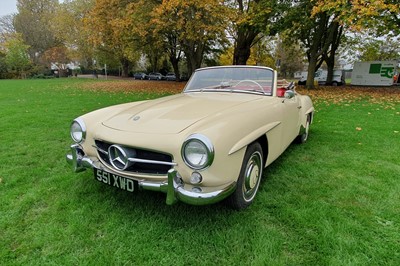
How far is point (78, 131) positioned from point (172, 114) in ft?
3.36

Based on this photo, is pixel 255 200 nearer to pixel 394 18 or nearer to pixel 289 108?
pixel 289 108

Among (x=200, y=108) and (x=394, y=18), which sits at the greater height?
(x=394, y=18)

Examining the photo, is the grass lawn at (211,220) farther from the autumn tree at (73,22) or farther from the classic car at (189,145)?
the autumn tree at (73,22)

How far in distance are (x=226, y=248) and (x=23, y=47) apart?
45781 mm

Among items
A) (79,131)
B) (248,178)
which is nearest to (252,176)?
(248,178)

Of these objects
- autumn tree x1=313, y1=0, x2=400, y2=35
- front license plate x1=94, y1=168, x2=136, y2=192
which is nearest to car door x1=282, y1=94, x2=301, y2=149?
front license plate x1=94, y1=168, x2=136, y2=192

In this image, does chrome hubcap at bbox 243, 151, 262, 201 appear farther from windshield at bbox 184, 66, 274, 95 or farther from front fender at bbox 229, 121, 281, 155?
windshield at bbox 184, 66, 274, 95

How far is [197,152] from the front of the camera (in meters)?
1.96

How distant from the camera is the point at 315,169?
11.2 feet

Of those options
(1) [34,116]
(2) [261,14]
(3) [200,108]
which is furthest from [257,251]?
(2) [261,14]

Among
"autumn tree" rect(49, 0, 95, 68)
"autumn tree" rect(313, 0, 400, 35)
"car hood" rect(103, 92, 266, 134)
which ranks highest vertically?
"autumn tree" rect(49, 0, 95, 68)

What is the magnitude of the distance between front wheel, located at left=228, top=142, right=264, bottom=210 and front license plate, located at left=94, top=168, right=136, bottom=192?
888 millimetres

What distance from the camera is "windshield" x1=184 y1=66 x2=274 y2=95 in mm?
3379

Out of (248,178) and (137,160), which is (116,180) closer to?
(137,160)
